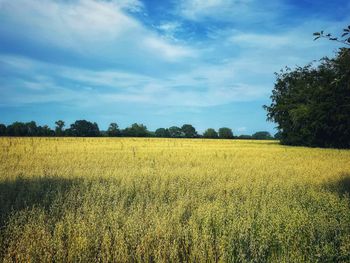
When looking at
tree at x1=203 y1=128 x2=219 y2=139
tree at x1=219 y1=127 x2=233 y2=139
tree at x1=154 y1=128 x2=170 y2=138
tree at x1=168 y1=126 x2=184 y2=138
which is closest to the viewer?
A: tree at x1=154 y1=128 x2=170 y2=138

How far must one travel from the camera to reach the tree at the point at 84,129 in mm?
88594

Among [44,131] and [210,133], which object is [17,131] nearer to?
[44,131]

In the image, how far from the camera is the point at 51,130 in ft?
276

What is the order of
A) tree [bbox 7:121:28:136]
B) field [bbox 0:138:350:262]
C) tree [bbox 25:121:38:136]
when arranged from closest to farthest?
field [bbox 0:138:350:262] < tree [bbox 7:121:28:136] < tree [bbox 25:121:38:136]

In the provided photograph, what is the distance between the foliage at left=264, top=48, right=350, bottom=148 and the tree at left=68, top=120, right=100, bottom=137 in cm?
5304

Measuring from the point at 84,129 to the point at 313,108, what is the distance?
238 feet

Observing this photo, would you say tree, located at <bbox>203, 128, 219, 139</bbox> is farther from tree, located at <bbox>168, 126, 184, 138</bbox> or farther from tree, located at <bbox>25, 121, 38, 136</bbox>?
tree, located at <bbox>25, 121, 38, 136</bbox>

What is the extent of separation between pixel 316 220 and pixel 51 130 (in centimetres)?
8578

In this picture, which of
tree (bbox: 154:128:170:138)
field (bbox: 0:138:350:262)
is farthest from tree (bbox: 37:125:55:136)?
field (bbox: 0:138:350:262)

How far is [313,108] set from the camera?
42906mm

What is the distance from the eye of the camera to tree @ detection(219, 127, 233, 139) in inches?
4596

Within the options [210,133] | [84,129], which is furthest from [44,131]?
[210,133]

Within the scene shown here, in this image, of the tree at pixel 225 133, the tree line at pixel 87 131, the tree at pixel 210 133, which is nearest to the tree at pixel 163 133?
the tree line at pixel 87 131

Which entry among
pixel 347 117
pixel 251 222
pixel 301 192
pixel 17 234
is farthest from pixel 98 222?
pixel 347 117
